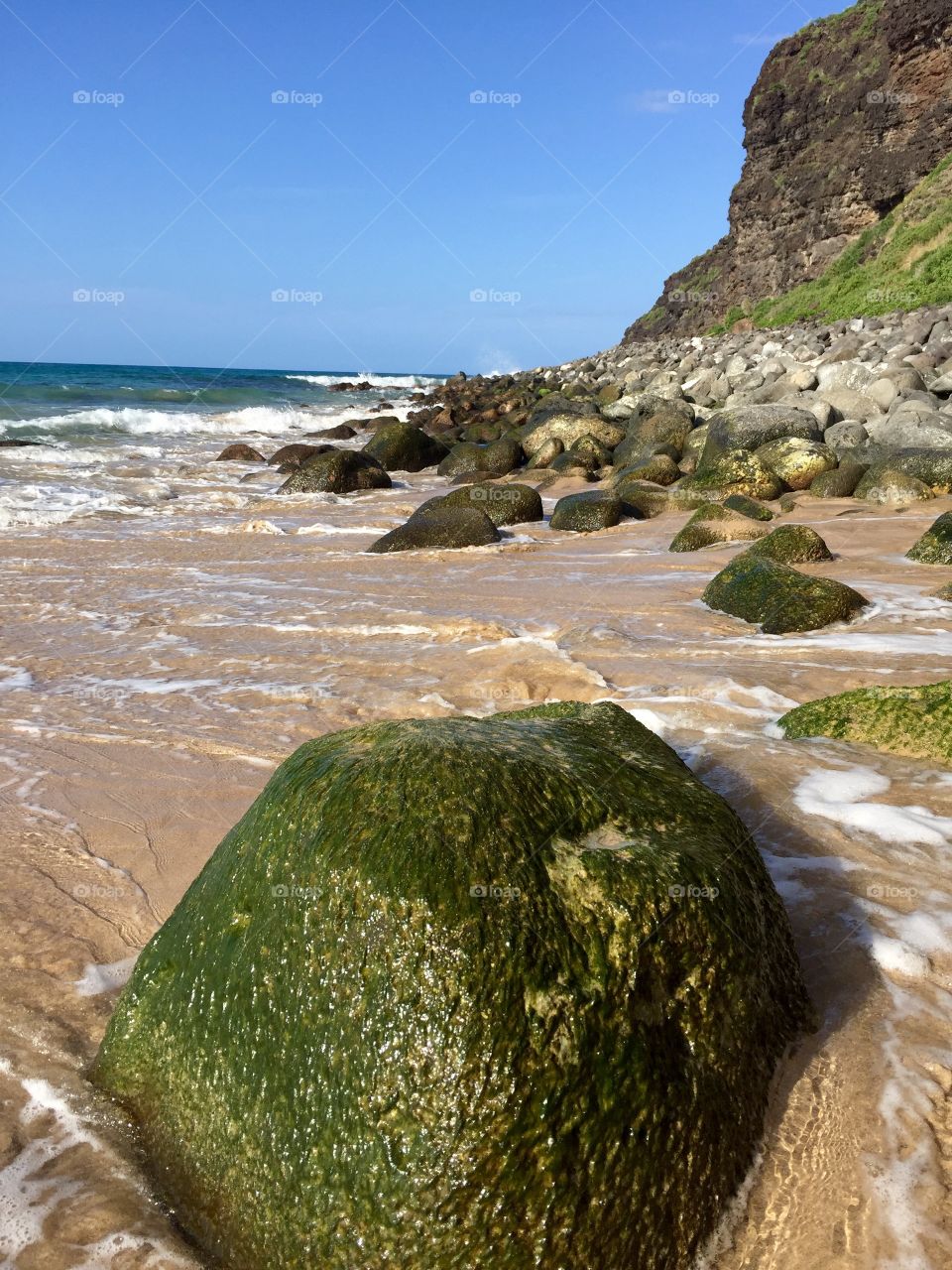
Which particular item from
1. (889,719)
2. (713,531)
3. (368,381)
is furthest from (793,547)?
(368,381)

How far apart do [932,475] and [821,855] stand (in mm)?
7768

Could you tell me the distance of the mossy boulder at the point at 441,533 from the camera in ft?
29.5

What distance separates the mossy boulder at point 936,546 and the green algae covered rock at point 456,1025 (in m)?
5.58

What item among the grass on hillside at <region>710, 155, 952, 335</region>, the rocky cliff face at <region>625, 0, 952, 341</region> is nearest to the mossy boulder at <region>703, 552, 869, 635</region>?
the grass on hillside at <region>710, 155, 952, 335</region>

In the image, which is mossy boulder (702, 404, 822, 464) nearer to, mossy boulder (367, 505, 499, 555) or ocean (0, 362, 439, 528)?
mossy boulder (367, 505, 499, 555)

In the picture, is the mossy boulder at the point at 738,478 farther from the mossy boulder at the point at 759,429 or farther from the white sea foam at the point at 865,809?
the white sea foam at the point at 865,809

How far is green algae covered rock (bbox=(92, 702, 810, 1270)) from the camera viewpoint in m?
1.65

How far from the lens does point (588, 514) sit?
988cm

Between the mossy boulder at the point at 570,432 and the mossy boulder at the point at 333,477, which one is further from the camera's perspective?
the mossy boulder at the point at 570,432

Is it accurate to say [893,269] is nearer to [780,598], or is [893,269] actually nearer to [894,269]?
[894,269]

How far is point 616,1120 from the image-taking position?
1687 mm

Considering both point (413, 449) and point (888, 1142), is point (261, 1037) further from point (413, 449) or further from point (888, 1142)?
point (413, 449)

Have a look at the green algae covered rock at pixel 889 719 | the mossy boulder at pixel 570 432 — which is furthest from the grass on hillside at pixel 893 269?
the green algae covered rock at pixel 889 719

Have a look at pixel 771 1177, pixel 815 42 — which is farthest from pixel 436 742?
pixel 815 42
